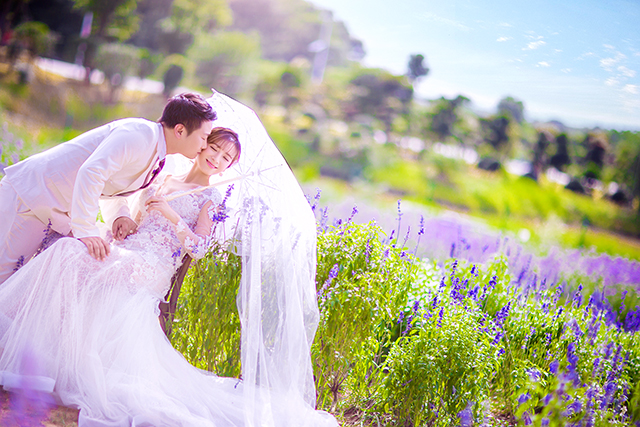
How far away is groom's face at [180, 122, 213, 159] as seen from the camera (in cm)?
232

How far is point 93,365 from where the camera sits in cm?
188

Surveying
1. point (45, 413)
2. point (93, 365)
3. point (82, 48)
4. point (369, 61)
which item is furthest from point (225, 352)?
point (369, 61)

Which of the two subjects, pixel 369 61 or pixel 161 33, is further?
pixel 369 61

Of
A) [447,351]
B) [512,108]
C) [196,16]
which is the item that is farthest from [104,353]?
[512,108]

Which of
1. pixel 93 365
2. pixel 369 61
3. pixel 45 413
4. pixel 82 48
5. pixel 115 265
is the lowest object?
pixel 45 413

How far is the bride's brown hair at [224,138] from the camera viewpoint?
238cm

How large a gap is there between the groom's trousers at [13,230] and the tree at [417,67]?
16198 mm

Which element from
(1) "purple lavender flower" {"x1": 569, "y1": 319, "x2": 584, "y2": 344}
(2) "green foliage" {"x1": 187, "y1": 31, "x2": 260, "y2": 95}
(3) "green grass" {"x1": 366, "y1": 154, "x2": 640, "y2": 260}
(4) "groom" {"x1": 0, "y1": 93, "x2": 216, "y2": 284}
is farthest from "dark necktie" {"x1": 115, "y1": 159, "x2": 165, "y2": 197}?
(2) "green foliage" {"x1": 187, "y1": 31, "x2": 260, "y2": 95}

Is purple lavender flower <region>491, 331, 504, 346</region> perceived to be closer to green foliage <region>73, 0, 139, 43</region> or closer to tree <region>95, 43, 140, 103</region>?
tree <region>95, 43, 140, 103</region>

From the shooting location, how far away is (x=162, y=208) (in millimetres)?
2307

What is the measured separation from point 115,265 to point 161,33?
15.4m

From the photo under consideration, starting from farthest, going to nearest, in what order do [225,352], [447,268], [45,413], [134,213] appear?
1. [447,268]
2. [134,213]
3. [225,352]
4. [45,413]

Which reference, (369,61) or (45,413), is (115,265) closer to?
(45,413)

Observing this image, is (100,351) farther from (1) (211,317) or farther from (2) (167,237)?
(2) (167,237)
